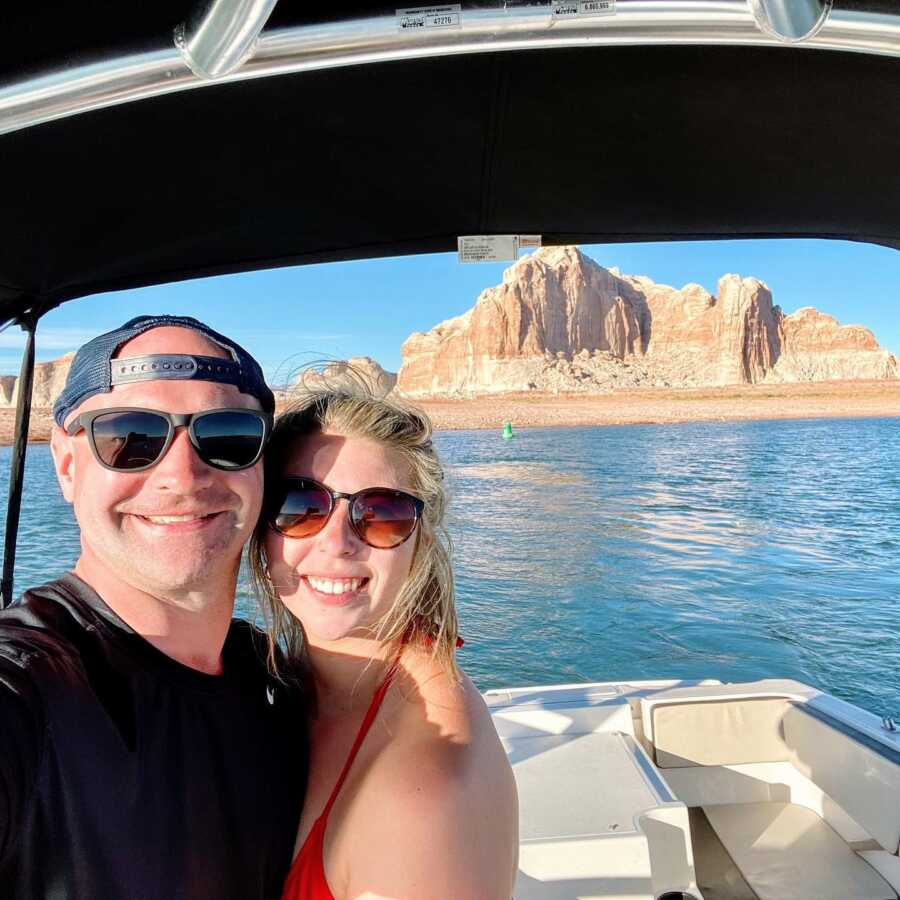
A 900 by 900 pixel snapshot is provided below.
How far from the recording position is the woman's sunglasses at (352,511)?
1.20 metres

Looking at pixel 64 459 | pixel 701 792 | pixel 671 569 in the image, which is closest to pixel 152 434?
pixel 64 459

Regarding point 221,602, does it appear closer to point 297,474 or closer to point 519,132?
point 297,474

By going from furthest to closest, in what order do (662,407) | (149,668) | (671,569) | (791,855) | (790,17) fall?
(662,407) → (671,569) → (791,855) → (149,668) → (790,17)

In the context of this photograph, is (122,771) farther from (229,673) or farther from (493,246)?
(493,246)

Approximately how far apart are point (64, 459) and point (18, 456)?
0.71 m

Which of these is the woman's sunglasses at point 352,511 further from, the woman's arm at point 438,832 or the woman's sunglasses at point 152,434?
the woman's arm at point 438,832

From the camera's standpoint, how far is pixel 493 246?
1481 millimetres

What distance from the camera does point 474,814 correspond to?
0.94 meters

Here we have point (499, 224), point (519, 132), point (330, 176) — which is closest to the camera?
point (519, 132)

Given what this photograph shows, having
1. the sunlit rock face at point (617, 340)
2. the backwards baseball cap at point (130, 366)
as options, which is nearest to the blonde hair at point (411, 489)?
the backwards baseball cap at point (130, 366)

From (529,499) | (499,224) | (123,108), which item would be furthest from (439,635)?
(529,499)

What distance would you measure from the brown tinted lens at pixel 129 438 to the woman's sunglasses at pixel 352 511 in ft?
0.91

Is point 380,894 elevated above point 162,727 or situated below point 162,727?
below

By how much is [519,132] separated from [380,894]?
116cm
